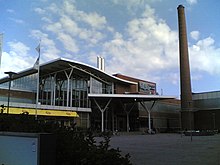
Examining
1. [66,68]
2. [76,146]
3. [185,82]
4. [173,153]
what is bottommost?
[173,153]

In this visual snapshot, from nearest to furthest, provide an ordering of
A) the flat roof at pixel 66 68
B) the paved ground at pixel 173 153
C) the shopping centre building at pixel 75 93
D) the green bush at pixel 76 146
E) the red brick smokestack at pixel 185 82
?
the green bush at pixel 76 146, the paved ground at pixel 173 153, the flat roof at pixel 66 68, the shopping centre building at pixel 75 93, the red brick smokestack at pixel 185 82

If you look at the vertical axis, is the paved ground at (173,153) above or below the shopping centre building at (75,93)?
below

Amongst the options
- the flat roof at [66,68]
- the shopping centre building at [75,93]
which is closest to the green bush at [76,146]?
the shopping centre building at [75,93]

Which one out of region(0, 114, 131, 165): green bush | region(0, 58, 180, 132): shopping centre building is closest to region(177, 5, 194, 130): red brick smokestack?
region(0, 58, 180, 132): shopping centre building

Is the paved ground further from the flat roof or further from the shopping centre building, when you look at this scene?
the flat roof

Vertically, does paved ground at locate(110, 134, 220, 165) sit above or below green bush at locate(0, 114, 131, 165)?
below

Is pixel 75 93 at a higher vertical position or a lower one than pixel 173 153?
higher

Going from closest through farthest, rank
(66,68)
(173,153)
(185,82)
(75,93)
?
(173,153) < (66,68) < (75,93) < (185,82)

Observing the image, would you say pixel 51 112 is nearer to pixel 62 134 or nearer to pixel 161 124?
pixel 161 124

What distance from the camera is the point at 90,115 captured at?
58.6 metres

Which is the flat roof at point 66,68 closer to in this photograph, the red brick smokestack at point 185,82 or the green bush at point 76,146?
the red brick smokestack at point 185,82

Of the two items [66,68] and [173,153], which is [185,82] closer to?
[66,68]

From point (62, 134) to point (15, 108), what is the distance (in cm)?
4023

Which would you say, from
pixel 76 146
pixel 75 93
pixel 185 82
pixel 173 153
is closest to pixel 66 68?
pixel 75 93
